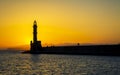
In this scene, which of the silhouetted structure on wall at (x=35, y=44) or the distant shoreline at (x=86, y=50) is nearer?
the distant shoreline at (x=86, y=50)

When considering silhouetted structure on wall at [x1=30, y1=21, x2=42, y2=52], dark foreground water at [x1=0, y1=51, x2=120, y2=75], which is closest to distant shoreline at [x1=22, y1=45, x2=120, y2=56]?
silhouetted structure on wall at [x1=30, y1=21, x2=42, y2=52]

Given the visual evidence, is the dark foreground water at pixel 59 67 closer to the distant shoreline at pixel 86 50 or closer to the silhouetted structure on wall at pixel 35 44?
the distant shoreline at pixel 86 50

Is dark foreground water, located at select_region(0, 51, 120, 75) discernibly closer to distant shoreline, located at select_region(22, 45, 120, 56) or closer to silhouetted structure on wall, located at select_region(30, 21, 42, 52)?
distant shoreline, located at select_region(22, 45, 120, 56)

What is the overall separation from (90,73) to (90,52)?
67315mm

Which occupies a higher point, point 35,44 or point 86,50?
point 35,44

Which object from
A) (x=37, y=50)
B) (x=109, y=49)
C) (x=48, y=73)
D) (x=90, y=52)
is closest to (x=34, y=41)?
(x=37, y=50)

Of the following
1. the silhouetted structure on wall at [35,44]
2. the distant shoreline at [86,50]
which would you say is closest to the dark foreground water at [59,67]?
the distant shoreline at [86,50]

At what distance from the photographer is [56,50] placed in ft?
395

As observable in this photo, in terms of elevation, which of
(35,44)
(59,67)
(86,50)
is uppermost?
(35,44)

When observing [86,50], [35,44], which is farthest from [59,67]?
[35,44]

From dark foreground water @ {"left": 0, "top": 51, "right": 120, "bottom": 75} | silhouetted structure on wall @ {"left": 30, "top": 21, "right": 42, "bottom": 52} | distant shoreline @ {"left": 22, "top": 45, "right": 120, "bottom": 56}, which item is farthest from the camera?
silhouetted structure on wall @ {"left": 30, "top": 21, "right": 42, "bottom": 52}

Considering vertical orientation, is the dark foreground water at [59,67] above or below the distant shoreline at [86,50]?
below

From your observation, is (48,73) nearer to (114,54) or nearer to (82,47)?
(114,54)

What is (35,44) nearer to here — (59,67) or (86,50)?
(86,50)
